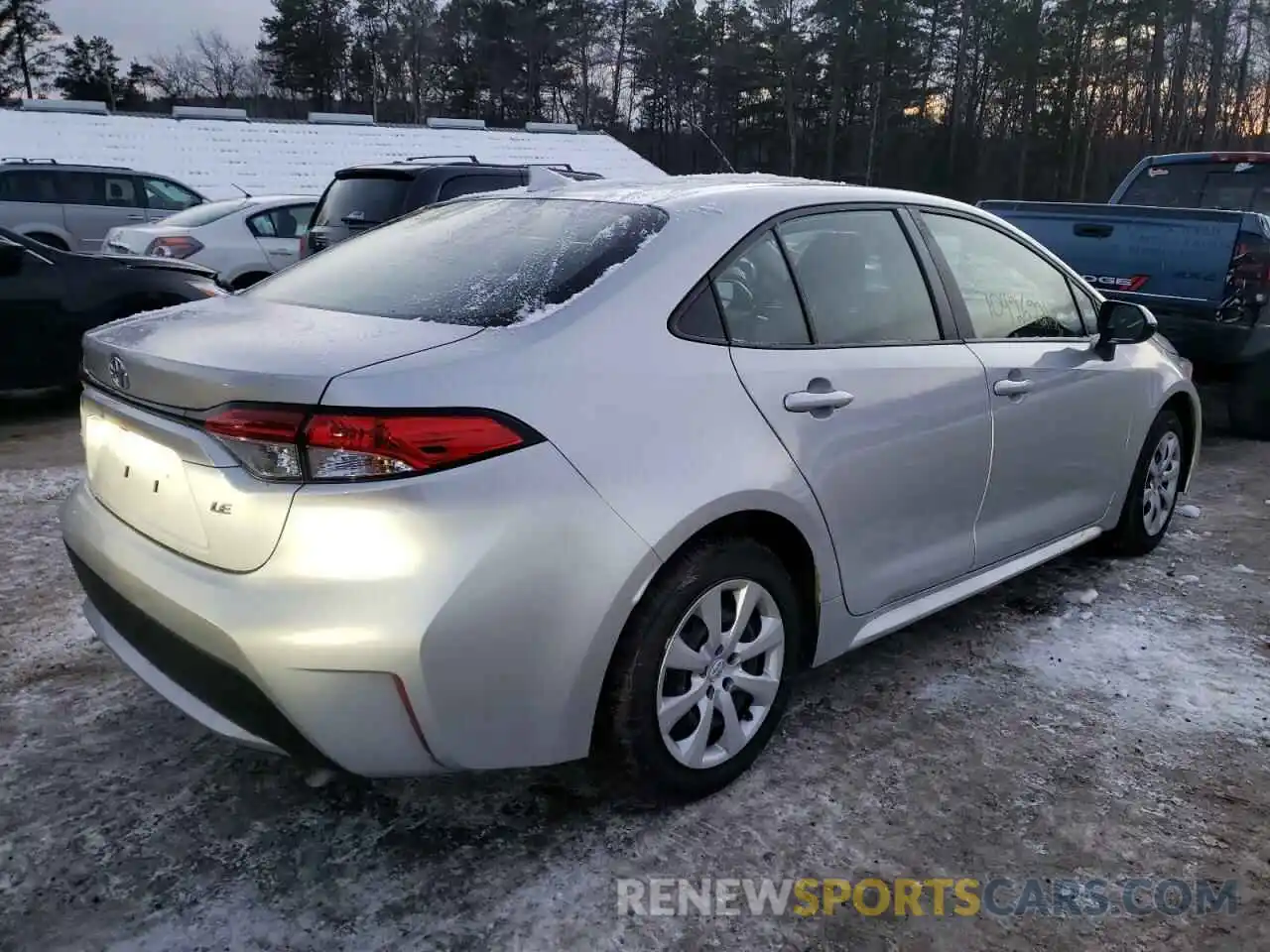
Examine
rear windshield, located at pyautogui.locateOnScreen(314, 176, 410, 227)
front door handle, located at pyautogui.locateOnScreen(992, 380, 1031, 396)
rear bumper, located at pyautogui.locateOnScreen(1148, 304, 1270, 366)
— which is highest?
rear windshield, located at pyautogui.locateOnScreen(314, 176, 410, 227)

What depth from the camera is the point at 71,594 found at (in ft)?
12.6

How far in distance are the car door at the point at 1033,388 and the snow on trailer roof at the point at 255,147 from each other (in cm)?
2162

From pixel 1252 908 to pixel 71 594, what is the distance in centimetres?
385

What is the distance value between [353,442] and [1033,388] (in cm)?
238

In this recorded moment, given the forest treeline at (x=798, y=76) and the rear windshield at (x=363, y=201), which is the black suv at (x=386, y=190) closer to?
the rear windshield at (x=363, y=201)

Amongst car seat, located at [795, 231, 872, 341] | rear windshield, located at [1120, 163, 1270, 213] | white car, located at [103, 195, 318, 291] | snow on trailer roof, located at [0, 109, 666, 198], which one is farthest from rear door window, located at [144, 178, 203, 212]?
car seat, located at [795, 231, 872, 341]

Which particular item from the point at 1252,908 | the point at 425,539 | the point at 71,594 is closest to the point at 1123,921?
the point at 1252,908

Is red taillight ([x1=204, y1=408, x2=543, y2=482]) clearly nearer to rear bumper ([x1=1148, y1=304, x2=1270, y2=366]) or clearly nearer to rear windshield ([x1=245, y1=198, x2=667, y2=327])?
rear windshield ([x1=245, y1=198, x2=667, y2=327])

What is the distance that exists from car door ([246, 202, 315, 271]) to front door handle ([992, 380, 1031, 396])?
8.59m

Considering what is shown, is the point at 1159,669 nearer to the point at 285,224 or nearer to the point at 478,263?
the point at 478,263

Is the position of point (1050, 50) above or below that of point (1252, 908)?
above

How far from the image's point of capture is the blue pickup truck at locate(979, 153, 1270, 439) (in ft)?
20.3

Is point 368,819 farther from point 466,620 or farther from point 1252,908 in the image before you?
point 1252,908

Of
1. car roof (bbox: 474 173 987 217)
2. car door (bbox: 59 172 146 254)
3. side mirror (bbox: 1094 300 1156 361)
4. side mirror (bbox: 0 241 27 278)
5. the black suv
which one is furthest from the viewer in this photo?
car door (bbox: 59 172 146 254)
